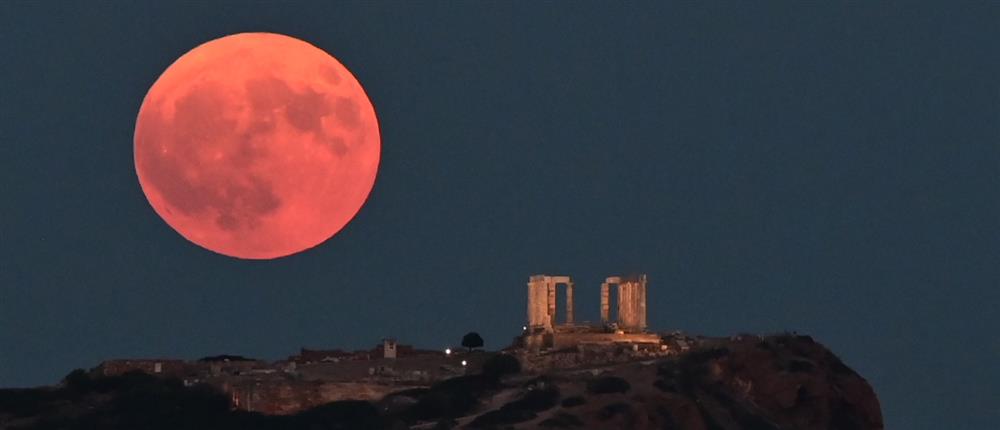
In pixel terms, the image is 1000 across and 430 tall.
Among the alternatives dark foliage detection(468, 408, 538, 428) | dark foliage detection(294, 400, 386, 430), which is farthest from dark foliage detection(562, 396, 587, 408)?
dark foliage detection(294, 400, 386, 430)

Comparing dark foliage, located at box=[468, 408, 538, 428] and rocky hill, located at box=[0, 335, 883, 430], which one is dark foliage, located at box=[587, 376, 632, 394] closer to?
rocky hill, located at box=[0, 335, 883, 430]

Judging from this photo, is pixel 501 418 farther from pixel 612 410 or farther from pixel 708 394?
pixel 708 394

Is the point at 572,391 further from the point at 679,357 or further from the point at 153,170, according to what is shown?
the point at 153,170

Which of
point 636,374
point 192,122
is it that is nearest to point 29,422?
point 192,122

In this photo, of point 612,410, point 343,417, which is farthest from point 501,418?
point 343,417

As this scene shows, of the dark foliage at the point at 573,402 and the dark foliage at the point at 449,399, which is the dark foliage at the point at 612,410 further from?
the dark foliage at the point at 449,399

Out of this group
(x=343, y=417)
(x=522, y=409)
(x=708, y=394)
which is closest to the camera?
(x=522, y=409)

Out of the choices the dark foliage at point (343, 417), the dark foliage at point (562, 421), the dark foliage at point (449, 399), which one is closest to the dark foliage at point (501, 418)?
the dark foliage at point (562, 421)
